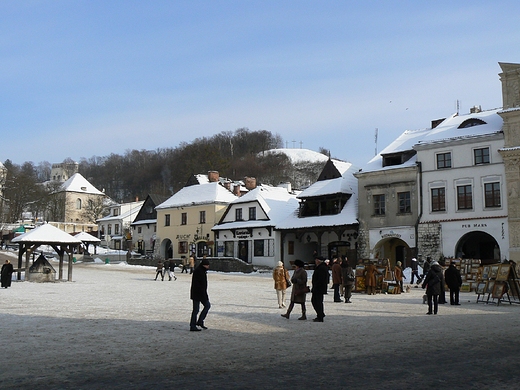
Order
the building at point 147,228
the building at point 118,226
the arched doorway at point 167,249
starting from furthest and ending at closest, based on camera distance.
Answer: the building at point 118,226 < the building at point 147,228 < the arched doorway at point 167,249

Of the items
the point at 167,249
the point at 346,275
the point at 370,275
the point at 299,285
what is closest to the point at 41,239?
the point at 370,275

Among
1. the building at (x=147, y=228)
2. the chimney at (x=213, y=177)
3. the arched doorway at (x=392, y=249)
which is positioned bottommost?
the arched doorway at (x=392, y=249)

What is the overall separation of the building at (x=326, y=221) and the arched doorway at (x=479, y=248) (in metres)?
7.56

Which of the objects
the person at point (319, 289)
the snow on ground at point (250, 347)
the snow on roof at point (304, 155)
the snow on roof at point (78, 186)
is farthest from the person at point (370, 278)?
the snow on roof at point (304, 155)

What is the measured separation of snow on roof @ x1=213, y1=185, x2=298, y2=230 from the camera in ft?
163

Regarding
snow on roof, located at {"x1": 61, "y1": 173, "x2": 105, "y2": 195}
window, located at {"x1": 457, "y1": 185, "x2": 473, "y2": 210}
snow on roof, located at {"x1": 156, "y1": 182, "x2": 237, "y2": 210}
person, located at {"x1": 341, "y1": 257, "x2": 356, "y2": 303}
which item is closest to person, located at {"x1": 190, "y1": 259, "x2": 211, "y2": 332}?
person, located at {"x1": 341, "y1": 257, "x2": 356, "y2": 303}

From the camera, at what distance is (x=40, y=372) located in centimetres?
790

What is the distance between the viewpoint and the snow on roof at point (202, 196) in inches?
2191

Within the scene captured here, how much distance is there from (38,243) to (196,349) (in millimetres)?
22289

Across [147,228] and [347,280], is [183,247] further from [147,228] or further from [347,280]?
[347,280]

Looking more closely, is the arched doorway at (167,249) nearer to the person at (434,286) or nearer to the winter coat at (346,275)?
the winter coat at (346,275)

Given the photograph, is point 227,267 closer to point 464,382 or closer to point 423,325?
point 423,325

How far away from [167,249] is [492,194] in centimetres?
3404

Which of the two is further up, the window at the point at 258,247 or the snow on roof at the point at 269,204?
the snow on roof at the point at 269,204
